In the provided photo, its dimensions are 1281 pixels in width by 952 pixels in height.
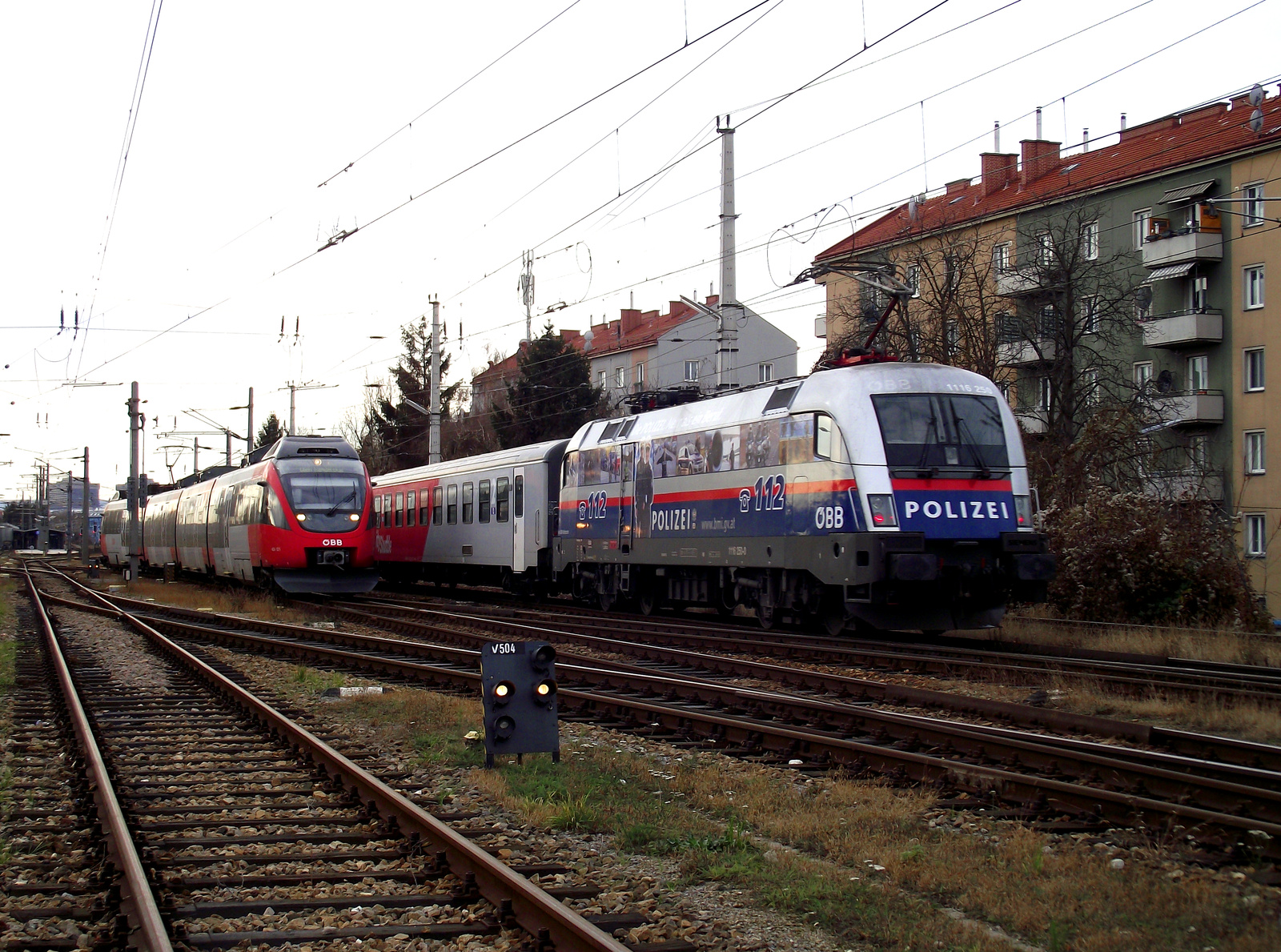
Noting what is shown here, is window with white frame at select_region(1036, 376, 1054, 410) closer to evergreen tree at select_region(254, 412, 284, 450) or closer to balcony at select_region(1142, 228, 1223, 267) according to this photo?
balcony at select_region(1142, 228, 1223, 267)

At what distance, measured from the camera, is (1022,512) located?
616 inches

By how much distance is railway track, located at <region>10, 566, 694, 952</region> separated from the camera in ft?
16.7

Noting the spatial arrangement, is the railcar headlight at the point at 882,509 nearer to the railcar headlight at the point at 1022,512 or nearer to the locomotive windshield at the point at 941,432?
the locomotive windshield at the point at 941,432

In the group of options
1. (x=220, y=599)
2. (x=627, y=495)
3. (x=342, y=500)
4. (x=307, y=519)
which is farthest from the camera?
(x=220, y=599)

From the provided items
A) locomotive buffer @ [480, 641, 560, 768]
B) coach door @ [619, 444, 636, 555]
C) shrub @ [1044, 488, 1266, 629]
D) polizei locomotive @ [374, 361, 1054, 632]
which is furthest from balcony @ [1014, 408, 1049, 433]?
locomotive buffer @ [480, 641, 560, 768]

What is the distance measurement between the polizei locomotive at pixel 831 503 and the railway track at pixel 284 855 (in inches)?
296

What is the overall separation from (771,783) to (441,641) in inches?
417

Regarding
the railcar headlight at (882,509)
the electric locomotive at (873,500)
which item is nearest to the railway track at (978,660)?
the electric locomotive at (873,500)

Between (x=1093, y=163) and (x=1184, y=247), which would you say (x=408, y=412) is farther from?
(x=1184, y=247)

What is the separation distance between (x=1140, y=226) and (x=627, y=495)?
26.3m

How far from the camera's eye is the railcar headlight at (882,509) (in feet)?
48.5

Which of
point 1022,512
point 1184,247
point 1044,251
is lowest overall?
point 1022,512

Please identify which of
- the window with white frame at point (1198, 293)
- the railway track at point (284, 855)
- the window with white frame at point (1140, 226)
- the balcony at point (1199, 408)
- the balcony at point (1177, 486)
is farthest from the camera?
the window with white frame at point (1140, 226)

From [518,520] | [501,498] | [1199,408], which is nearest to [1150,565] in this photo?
[518,520]
